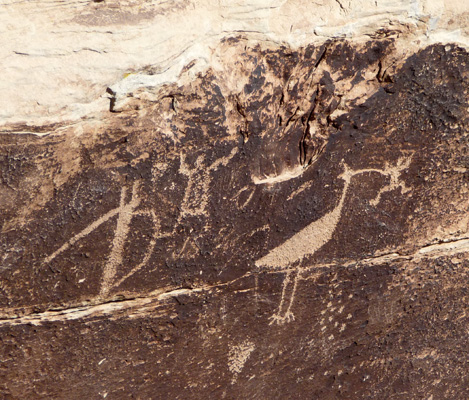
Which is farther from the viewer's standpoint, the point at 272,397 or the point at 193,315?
the point at 272,397

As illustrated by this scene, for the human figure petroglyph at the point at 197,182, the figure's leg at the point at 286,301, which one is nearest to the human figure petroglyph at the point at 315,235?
the figure's leg at the point at 286,301

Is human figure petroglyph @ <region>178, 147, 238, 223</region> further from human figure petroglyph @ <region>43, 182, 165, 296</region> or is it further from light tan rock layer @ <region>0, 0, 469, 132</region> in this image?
light tan rock layer @ <region>0, 0, 469, 132</region>

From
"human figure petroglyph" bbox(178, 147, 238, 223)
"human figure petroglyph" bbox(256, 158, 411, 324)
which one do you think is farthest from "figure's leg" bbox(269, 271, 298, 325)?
"human figure petroglyph" bbox(178, 147, 238, 223)

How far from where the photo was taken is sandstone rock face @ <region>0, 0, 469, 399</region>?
896 millimetres

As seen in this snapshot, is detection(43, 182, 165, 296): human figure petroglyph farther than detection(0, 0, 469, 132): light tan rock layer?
Yes

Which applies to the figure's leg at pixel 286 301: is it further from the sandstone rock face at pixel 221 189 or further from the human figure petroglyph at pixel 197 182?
the human figure petroglyph at pixel 197 182

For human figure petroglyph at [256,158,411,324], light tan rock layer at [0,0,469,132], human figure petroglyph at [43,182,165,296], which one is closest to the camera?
light tan rock layer at [0,0,469,132]

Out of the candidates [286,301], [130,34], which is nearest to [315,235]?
[286,301]

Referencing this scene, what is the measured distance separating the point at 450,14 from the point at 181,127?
2.02 feet

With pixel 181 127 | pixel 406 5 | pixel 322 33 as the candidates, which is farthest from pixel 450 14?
pixel 181 127

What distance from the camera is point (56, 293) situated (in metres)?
1.01

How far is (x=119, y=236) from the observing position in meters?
1.00

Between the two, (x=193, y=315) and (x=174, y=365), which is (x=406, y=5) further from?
(x=174, y=365)

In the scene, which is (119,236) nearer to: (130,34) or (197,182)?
(197,182)
